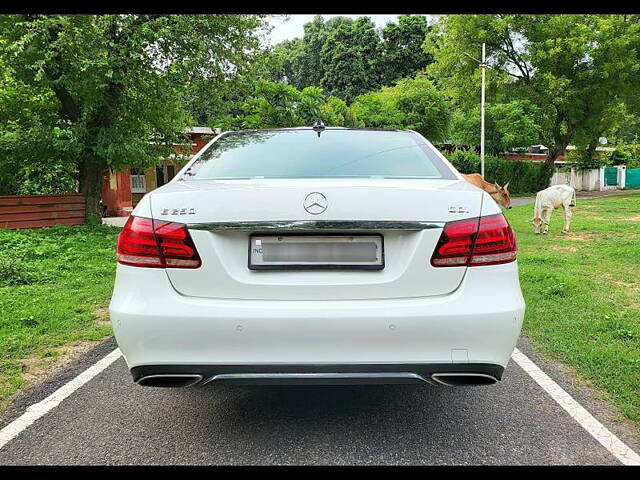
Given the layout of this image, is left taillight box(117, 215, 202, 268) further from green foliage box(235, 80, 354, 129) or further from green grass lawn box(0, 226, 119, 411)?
green foliage box(235, 80, 354, 129)

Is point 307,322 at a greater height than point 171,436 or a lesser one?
greater

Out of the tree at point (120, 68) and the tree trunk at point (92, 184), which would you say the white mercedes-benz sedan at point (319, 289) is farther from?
the tree trunk at point (92, 184)

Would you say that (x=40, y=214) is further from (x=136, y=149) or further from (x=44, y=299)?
(x=44, y=299)

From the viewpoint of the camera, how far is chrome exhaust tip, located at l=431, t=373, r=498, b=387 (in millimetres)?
2512

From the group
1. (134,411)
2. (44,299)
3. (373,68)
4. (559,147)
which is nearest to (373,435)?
(134,411)

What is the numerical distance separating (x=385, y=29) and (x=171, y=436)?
55072 millimetres

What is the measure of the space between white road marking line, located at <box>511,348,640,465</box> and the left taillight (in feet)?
7.16

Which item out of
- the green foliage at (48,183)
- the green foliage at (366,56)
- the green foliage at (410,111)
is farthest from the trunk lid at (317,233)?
the green foliage at (366,56)

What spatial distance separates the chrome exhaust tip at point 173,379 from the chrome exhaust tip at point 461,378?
1.07 meters

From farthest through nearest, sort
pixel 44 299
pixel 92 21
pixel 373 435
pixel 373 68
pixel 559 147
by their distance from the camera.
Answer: pixel 373 68
pixel 559 147
pixel 92 21
pixel 44 299
pixel 373 435

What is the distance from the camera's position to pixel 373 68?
167 ft

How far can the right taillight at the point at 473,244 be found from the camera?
248 cm

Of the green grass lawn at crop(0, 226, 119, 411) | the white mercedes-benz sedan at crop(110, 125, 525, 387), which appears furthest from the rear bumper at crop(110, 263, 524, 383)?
the green grass lawn at crop(0, 226, 119, 411)

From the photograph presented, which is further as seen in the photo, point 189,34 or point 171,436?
point 189,34
